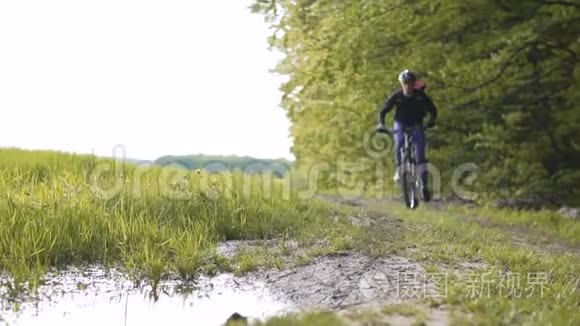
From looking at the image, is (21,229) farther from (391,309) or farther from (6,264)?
(391,309)

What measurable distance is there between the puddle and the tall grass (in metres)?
0.30

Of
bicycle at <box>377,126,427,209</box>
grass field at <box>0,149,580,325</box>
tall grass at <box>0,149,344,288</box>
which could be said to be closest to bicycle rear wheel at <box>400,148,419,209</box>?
bicycle at <box>377,126,427,209</box>

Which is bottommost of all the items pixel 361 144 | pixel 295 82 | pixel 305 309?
pixel 305 309

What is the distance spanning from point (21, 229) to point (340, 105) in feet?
48.0

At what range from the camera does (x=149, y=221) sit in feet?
27.2

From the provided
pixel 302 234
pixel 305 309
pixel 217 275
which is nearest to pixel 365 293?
pixel 305 309

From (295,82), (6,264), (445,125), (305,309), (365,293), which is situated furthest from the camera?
(295,82)

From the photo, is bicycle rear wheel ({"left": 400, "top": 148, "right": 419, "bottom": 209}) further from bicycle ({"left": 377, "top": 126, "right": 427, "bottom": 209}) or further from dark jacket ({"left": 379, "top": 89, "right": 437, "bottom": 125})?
dark jacket ({"left": 379, "top": 89, "right": 437, "bottom": 125})

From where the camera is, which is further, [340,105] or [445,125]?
[340,105]

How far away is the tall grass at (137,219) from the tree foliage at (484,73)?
5.43 meters

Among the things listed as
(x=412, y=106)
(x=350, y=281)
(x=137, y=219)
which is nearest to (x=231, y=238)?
(x=137, y=219)

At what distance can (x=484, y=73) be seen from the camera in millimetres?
14047

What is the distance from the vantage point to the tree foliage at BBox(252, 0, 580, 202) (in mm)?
14000

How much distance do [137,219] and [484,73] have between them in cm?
875
